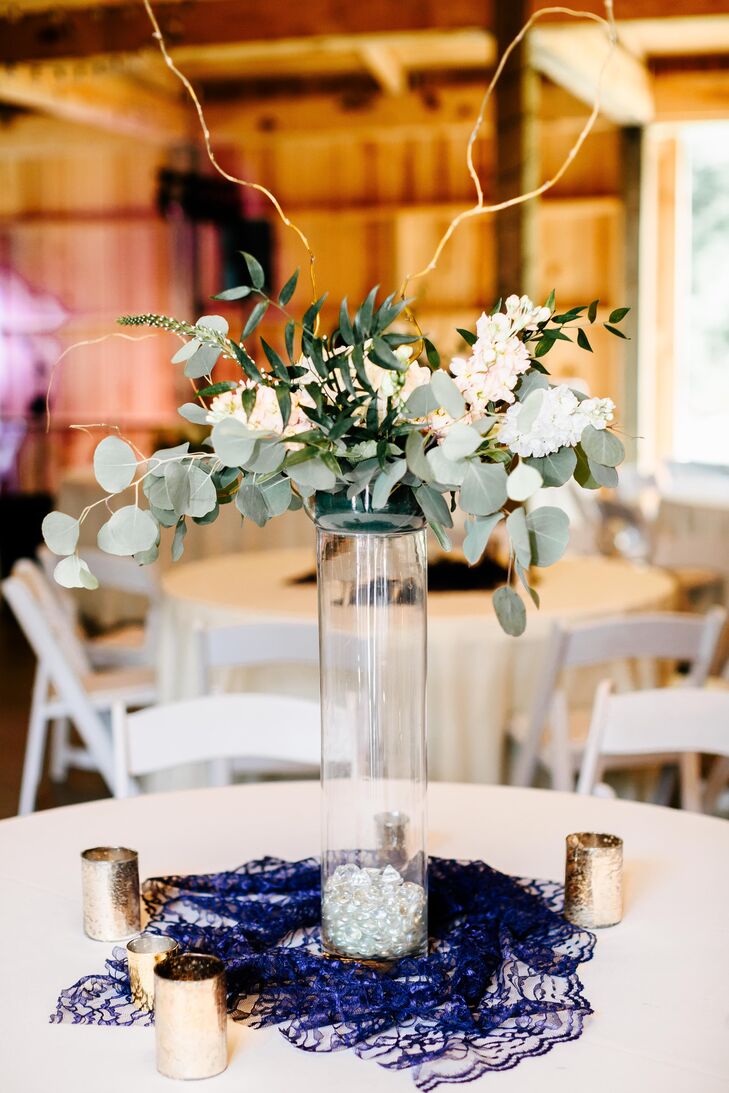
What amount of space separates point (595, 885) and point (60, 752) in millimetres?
3267

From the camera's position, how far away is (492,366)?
1284mm

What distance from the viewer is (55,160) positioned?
1057 centimetres

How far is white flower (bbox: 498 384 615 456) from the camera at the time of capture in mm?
1242

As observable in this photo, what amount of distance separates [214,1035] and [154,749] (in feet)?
3.42

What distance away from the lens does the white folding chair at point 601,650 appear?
2883mm

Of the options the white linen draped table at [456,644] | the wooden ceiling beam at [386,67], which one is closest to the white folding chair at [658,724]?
the white linen draped table at [456,644]

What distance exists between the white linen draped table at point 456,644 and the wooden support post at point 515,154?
2521 millimetres

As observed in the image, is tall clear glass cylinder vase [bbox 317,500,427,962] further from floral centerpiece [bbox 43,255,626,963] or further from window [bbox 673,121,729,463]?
window [bbox 673,121,729,463]

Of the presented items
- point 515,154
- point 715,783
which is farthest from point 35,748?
point 515,154

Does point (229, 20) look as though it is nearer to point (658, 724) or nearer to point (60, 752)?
point (60, 752)

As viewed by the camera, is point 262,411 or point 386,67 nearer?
point 262,411

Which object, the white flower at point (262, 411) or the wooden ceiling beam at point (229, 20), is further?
the wooden ceiling beam at point (229, 20)

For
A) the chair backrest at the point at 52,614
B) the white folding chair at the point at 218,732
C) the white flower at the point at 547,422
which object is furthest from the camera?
the chair backrest at the point at 52,614

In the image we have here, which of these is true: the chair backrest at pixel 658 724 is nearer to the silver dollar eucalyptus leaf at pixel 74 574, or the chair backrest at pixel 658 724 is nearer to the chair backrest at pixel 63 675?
the silver dollar eucalyptus leaf at pixel 74 574
